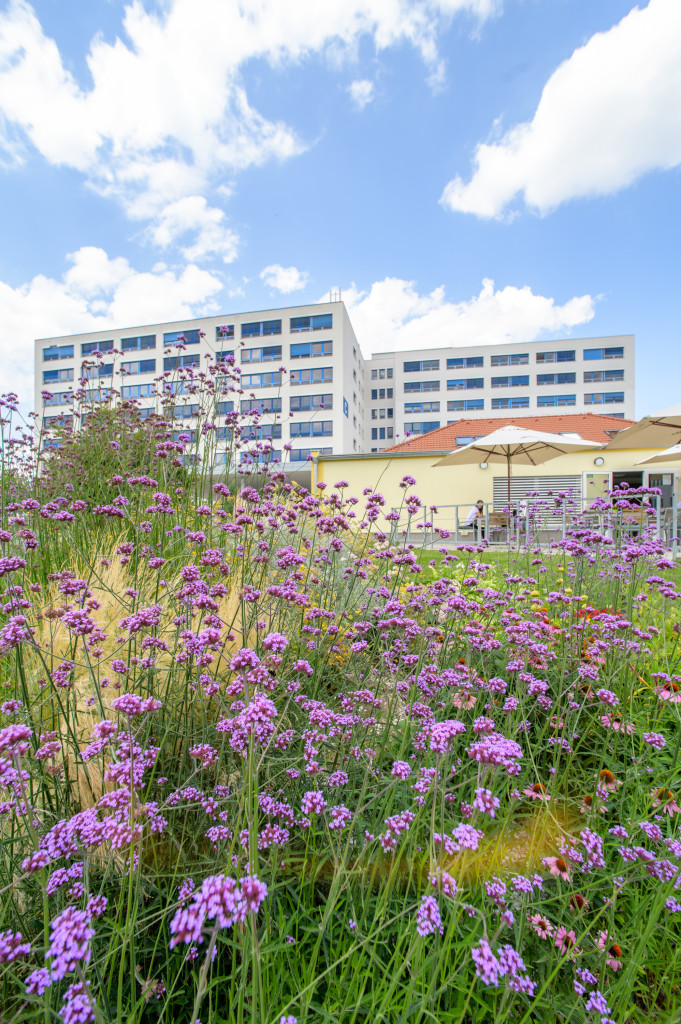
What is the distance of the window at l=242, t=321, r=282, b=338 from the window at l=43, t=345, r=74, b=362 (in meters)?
23.3

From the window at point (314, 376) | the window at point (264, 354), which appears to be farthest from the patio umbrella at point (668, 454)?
the window at point (264, 354)

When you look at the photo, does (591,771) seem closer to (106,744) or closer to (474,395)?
(106,744)

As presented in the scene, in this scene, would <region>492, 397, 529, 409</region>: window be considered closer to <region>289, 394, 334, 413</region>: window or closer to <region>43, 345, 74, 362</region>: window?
<region>289, 394, 334, 413</region>: window

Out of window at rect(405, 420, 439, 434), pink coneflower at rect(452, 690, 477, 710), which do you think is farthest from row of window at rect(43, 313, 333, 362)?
pink coneflower at rect(452, 690, 477, 710)

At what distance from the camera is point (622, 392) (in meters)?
54.9

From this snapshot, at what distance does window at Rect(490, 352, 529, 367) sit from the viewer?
2249 inches

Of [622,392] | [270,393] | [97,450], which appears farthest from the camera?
[622,392]

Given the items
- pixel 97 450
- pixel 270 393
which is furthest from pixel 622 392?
pixel 97 450

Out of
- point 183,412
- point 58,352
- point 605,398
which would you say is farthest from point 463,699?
point 58,352

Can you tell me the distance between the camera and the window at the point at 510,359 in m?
57.1

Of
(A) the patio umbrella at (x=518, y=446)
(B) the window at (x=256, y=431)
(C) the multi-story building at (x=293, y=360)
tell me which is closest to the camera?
(B) the window at (x=256, y=431)

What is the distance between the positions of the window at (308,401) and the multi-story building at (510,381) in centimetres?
964

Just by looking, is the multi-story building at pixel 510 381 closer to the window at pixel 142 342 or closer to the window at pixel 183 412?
the window at pixel 142 342

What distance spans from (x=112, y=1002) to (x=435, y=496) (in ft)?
64.5
